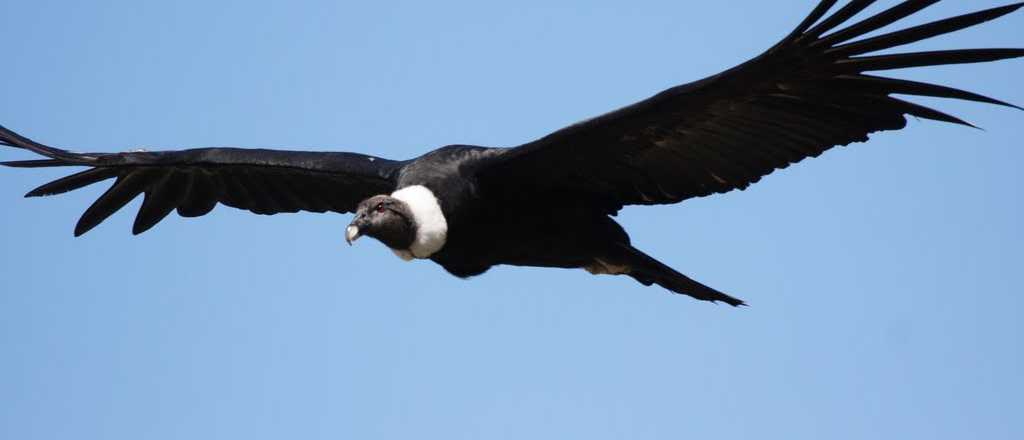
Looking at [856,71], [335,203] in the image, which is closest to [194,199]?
[335,203]

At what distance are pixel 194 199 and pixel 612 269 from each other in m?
3.69

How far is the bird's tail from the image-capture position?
1022 cm

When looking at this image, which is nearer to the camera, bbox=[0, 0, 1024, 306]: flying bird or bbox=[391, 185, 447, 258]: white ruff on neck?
bbox=[0, 0, 1024, 306]: flying bird

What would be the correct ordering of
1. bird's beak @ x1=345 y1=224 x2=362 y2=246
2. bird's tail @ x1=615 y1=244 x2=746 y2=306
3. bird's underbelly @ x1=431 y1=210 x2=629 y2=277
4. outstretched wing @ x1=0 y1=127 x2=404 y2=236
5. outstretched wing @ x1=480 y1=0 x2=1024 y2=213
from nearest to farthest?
outstretched wing @ x1=480 y1=0 x2=1024 y2=213 → bird's beak @ x1=345 y1=224 x2=362 y2=246 → bird's underbelly @ x1=431 y1=210 x2=629 y2=277 → bird's tail @ x1=615 y1=244 x2=746 y2=306 → outstretched wing @ x1=0 y1=127 x2=404 y2=236

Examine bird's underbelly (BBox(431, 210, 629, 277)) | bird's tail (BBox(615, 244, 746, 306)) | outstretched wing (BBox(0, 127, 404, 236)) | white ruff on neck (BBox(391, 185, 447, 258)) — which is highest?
outstretched wing (BBox(0, 127, 404, 236))

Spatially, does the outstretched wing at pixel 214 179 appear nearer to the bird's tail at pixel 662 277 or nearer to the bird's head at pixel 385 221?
the bird's head at pixel 385 221

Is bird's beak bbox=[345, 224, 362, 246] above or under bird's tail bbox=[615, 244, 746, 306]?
above

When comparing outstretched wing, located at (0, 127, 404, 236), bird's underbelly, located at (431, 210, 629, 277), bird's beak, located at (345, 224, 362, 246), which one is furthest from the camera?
outstretched wing, located at (0, 127, 404, 236)

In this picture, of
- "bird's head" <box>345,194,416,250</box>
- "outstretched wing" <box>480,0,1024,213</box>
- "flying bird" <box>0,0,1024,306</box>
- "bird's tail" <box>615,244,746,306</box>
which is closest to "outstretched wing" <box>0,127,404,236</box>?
"flying bird" <box>0,0,1024,306</box>

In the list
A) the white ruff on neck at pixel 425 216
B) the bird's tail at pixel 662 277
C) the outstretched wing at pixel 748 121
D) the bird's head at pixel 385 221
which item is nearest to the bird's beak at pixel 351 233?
the bird's head at pixel 385 221

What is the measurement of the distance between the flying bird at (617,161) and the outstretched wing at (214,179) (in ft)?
0.06

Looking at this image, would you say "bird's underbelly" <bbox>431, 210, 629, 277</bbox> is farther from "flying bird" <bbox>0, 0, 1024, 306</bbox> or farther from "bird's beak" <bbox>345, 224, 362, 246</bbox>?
"bird's beak" <bbox>345, 224, 362, 246</bbox>

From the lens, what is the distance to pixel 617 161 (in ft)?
31.8

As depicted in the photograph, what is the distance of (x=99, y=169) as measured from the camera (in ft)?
39.7
